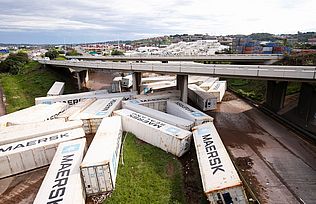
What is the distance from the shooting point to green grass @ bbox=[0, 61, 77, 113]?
41.8 meters

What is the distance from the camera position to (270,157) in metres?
21.7

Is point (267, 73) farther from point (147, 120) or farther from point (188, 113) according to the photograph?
point (147, 120)

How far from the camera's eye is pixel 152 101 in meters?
33.5

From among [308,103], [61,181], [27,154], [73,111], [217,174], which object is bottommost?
Answer: [27,154]

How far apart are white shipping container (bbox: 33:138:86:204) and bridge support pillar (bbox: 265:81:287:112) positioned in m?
31.7


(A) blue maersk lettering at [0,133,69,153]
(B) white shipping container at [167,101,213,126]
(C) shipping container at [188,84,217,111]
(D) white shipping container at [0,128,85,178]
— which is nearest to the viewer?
(D) white shipping container at [0,128,85,178]

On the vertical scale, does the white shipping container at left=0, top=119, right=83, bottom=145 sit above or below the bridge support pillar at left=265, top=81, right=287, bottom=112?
below

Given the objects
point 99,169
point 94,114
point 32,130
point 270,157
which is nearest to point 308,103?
point 270,157

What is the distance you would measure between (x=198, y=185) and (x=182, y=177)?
1.66 metres

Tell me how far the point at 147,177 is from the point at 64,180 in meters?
6.83

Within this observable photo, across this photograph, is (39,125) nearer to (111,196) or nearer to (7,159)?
(7,159)

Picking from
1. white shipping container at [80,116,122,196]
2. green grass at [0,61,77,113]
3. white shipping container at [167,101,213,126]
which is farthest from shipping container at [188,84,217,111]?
green grass at [0,61,77,113]

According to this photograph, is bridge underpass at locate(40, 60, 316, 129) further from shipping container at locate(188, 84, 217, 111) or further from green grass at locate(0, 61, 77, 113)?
green grass at locate(0, 61, 77, 113)

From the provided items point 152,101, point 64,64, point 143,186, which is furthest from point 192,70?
point 64,64
